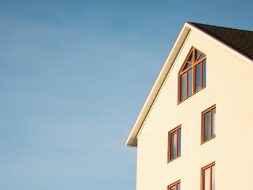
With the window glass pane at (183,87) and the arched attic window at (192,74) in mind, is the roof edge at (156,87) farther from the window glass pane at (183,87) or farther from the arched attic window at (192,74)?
the window glass pane at (183,87)

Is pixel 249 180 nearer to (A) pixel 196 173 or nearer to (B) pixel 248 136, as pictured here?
(B) pixel 248 136

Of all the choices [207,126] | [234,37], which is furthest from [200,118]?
[234,37]

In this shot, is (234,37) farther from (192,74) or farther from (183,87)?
(183,87)

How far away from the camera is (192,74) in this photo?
51312mm

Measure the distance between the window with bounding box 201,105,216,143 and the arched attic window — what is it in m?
1.67

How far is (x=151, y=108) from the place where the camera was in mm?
55156

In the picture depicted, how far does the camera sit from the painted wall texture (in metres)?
45.1

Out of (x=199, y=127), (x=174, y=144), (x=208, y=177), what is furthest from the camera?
(x=174, y=144)

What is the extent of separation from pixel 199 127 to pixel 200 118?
47 cm

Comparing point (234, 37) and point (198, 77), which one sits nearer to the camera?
point (198, 77)

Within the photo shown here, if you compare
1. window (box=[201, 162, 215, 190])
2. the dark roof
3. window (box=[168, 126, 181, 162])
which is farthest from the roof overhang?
window (box=[201, 162, 215, 190])

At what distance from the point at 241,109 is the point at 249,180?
3.66m

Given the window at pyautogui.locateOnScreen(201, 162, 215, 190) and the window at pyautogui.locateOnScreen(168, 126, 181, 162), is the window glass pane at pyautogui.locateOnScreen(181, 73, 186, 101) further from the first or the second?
the window at pyautogui.locateOnScreen(201, 162, 215, 190)

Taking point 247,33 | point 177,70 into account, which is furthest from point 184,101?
point 247,33
